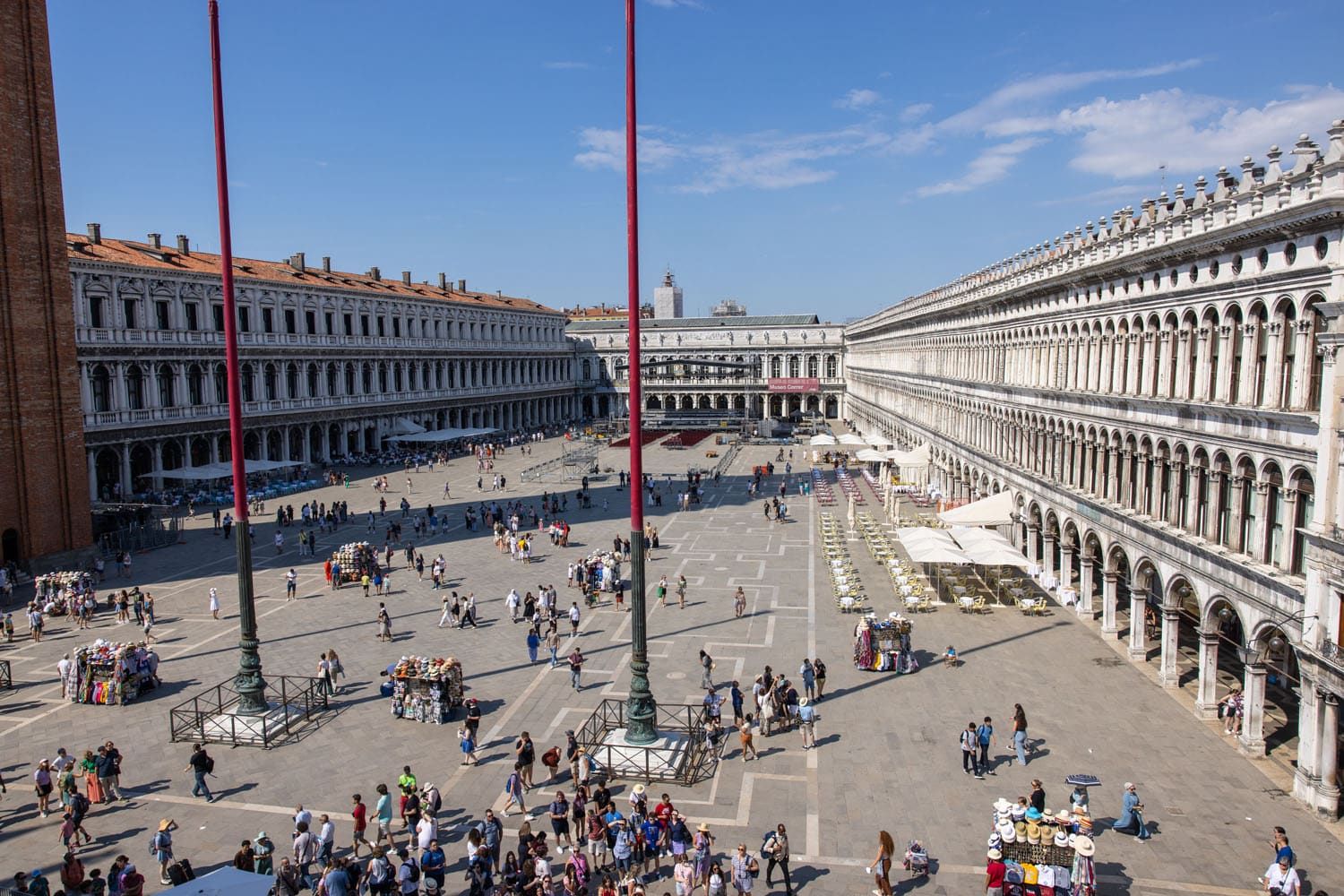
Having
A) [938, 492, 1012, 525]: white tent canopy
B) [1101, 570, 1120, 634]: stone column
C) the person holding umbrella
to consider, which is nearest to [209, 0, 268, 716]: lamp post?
the person holding umbrella

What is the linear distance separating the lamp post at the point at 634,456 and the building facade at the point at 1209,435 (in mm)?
12195

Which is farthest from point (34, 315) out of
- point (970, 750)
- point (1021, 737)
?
point (1021, 737)

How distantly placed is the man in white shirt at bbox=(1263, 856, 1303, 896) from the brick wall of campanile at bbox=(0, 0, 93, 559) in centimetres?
3966

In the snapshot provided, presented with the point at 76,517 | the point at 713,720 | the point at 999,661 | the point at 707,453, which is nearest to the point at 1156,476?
the point at 999,661

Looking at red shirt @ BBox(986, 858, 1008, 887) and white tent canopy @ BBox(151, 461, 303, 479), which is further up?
white tent canopy @ BBox(151, 461, 303, 479)

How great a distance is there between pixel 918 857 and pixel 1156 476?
13770 millimetres

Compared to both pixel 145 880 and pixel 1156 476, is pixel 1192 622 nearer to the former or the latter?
pixel 1156 476

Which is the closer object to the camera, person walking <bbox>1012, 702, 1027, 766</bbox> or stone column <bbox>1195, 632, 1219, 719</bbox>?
person walking <bbox>1012, 702, 1027, 766</bbox>

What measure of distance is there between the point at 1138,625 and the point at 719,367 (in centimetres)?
10084

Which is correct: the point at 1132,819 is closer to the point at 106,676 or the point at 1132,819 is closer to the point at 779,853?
the point at 779,853

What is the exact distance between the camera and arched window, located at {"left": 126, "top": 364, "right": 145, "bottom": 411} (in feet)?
166

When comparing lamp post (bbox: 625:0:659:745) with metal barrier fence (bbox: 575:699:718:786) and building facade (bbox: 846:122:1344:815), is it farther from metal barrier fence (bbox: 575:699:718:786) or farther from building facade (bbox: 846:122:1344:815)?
building facade (bbox: 846:122:1344:815)

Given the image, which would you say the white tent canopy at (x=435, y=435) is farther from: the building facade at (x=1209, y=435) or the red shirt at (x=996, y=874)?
the red shirt at (x=996, y=874)

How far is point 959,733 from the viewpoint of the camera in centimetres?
1939
